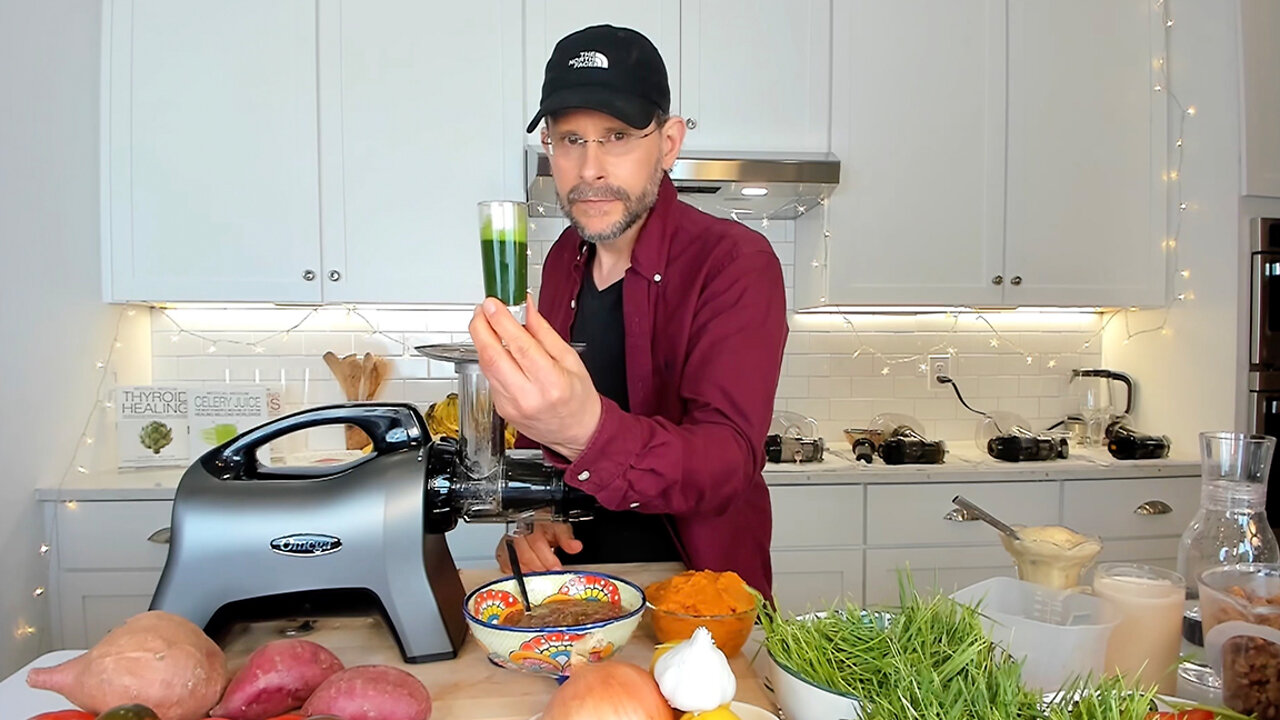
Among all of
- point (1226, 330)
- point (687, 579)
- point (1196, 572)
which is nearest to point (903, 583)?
point (687, 579)

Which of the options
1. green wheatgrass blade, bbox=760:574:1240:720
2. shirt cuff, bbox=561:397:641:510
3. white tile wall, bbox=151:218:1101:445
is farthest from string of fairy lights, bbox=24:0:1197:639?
green wheatgrass blade, bbox=760:574:1240:720

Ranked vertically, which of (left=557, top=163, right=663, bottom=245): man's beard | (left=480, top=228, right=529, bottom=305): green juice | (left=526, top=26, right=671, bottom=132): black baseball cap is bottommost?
(left=480, top=228, right=529, bottom=305): green juice

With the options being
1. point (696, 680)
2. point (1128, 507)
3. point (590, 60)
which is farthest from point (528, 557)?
point (1128, 507)

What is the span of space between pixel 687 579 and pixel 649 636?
10cm

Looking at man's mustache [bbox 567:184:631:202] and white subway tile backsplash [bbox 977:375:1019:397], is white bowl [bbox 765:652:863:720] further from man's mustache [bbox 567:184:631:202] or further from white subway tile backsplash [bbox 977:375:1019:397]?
white subway tile backsplash [bbox 977:375:1019:397]

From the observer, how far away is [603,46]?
1.14 metres

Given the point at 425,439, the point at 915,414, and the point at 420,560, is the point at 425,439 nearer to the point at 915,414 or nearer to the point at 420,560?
the point at 420,560

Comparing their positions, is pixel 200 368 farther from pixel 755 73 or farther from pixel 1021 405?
pixel 1021 405

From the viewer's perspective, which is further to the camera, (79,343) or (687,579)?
(79,343)

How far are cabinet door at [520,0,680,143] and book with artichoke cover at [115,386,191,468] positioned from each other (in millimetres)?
1357

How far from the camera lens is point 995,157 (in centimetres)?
265

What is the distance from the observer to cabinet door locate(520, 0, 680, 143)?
97.4 inches

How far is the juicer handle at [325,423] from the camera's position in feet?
3.06

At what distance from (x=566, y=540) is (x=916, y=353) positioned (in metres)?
2.11
